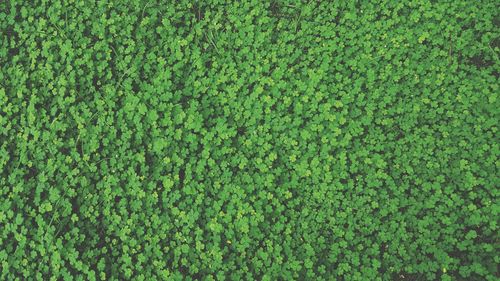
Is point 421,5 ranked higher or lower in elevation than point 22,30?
higher

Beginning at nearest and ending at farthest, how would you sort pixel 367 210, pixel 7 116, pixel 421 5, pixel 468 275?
pixel 468 275 < pixel 367 210 < pixel 421 5 < pixel 7 116

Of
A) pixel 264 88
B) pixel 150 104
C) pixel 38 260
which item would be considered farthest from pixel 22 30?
pixel 264 88

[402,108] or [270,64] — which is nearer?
[402,108]

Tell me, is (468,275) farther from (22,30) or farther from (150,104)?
(22,30)

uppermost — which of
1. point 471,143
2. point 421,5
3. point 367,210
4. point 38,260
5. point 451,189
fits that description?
point 421,5

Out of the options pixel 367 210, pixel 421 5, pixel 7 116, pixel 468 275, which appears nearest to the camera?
pixel 468 275

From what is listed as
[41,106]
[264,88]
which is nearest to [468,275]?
[264,88]
